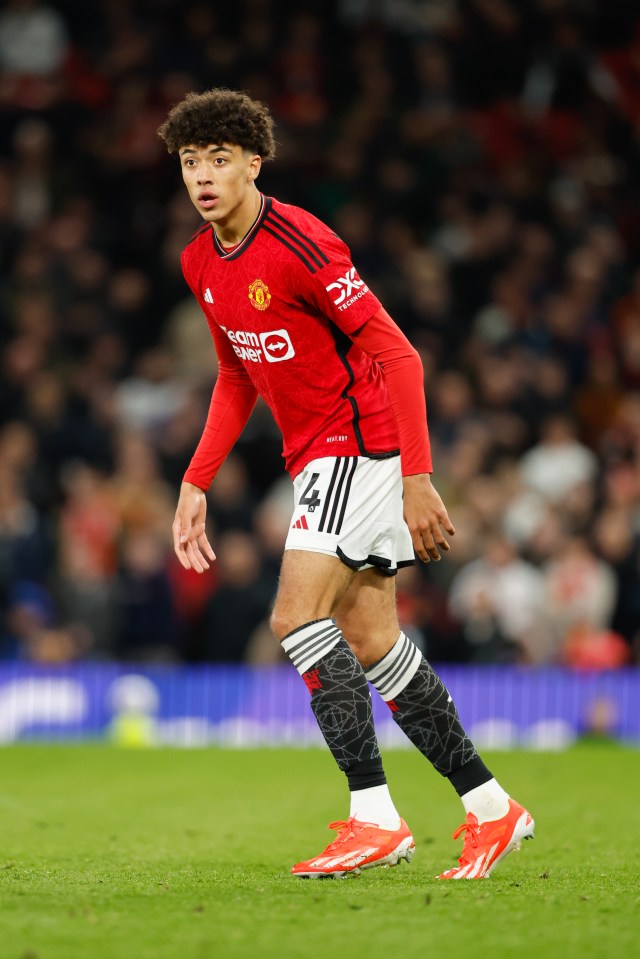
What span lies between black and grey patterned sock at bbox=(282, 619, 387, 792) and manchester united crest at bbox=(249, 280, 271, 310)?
1.03m

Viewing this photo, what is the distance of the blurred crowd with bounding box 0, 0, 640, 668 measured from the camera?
39.7 ft

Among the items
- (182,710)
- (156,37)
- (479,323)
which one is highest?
(156,37)

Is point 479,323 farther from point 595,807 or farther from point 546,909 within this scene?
point 546,909

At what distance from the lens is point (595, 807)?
24.2 ft

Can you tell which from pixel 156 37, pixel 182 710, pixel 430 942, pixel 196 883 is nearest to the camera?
pixel 430 942

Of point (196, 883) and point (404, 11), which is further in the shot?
point (404, 11)

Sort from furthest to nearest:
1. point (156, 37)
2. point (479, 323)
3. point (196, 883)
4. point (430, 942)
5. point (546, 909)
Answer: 1. point (156, 37)
2. point (479, 323)
3. point (196, 883)
4. point (546, 909)
5. point (430, 942)

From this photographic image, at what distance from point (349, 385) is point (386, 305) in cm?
920

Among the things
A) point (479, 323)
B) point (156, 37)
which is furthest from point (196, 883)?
point (156, 37)

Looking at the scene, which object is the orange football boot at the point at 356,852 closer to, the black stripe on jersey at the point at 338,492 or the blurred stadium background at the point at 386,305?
the black stripe on jersey at the point at 338,492

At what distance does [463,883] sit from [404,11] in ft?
43.8

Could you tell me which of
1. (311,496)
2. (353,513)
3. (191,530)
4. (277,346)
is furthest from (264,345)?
(191,530)

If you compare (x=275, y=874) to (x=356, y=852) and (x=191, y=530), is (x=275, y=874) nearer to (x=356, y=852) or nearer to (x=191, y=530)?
(x=356, y=852)

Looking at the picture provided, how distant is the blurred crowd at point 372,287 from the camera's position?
39.7ft
